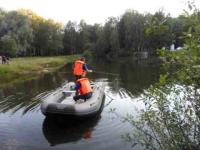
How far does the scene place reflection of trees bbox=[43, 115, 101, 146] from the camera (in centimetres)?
1148

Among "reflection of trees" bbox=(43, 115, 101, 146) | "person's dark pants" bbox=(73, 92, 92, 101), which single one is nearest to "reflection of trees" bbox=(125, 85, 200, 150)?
"reflection of trees" bbox=(43, 115, 101, 146)

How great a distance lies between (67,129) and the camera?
492 inches

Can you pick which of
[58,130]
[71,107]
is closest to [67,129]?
[58,130]

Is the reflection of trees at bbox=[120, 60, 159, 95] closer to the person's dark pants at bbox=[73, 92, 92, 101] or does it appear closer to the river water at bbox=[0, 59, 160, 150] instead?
the river water at bbox=[0, 59, 160, 150]

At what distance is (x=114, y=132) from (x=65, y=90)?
18.6ft

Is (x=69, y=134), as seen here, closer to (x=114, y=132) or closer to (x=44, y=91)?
(x=114, y=132)

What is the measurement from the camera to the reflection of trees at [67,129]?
11.5m

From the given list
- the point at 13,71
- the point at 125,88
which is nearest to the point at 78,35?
the point at 13,71

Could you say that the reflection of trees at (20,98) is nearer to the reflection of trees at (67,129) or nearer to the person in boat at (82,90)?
the reflection of trees at (67,129)

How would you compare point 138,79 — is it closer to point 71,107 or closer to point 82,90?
point 82,90

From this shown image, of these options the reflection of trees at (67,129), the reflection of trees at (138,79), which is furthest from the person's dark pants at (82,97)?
the reflection of trees at (138,79)

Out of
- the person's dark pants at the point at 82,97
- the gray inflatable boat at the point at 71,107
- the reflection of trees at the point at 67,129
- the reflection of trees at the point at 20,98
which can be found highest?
the person's dark pants at the point at 82,97

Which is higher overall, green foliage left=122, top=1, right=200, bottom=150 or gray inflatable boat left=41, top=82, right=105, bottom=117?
green foliage left=122, top=1, right=200, bottom=150

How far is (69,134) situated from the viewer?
11.9 metres
